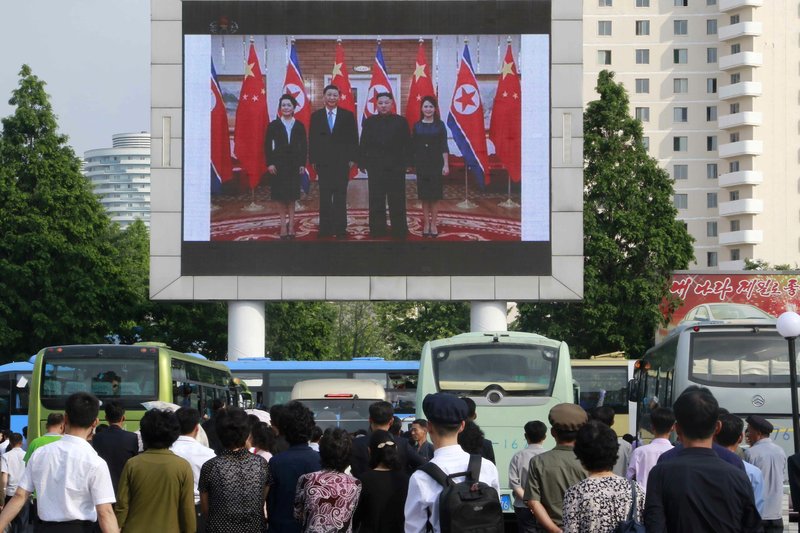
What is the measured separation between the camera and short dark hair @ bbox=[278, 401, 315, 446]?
31.3 ft

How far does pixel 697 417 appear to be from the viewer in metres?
7.04

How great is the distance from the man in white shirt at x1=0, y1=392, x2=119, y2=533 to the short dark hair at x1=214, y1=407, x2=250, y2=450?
75 cm

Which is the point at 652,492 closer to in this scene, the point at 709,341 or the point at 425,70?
the point at 709,341

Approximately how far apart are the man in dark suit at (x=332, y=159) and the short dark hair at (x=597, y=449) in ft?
107

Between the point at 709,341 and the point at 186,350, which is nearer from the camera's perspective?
the point at 709,341

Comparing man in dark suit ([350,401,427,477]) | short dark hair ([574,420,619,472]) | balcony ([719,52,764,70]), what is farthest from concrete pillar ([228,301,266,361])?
balcony ([719,52,764,70])

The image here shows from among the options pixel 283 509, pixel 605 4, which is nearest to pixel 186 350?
pixel 283 509

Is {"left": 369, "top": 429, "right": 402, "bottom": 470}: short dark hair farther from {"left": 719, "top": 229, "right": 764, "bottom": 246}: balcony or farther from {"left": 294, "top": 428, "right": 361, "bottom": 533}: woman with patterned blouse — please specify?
{"left": 719, "top": 229, "right": 764, "bottom": 246}: balcony

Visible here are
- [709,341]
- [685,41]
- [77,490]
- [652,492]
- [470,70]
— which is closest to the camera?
[652,492]

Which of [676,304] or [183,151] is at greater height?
[183,151]

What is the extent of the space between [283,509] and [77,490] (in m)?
1.28

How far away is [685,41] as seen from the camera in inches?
3873

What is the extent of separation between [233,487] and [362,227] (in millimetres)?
31113

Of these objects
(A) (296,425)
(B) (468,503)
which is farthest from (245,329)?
(B) (468,503)
